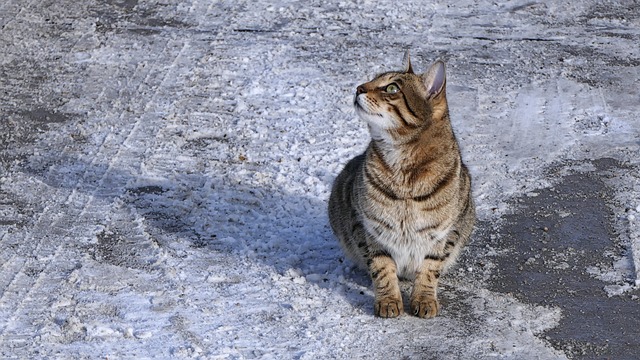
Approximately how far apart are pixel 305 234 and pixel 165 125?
1704mm

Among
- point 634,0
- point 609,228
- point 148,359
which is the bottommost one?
point 634,0

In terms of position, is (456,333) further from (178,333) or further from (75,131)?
(75,131)

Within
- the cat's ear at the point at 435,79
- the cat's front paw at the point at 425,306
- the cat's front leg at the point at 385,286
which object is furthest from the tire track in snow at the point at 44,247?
the cat's ear at the point at 435,79

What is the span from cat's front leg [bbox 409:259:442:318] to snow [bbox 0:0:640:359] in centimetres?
7

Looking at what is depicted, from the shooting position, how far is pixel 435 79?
5078mm

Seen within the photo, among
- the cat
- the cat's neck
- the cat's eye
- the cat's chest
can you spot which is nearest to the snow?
the cat

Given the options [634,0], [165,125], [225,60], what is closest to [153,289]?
[165,125]

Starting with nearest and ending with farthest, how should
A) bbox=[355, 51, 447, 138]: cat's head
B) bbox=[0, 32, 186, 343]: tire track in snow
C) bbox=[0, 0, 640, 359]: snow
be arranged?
bbox=[355, 51, 447, 138]: cat's head < bbox=[0, 0, 640, 359]: snow < bbox=[0, 32, 186, 343]: tire track in snow

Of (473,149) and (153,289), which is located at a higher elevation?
(153,289)

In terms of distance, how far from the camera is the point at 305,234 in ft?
20.1

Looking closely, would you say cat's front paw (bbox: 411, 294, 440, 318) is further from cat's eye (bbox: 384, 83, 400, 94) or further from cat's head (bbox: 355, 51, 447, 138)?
cat's eye (bbox: 384, 83, 400, 94)

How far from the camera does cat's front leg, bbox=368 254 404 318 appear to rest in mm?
5211

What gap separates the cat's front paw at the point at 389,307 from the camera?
17.1 ft

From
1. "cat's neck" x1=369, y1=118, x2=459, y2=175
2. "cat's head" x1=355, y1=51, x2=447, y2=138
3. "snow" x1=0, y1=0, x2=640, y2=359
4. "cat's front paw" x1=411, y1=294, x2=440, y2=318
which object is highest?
"cat's head" x1=355, y1=51, x2=447, y2=138
